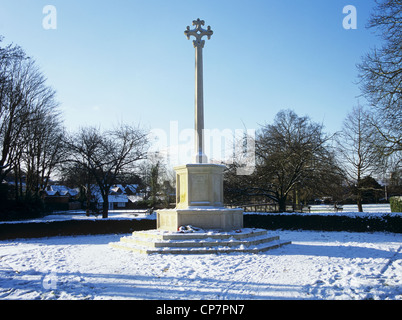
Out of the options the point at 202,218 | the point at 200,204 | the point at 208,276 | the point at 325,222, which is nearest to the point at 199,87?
the point at 200,204

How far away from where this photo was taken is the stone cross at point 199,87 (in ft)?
45.8

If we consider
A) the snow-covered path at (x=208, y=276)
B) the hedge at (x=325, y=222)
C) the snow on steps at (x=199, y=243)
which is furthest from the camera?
the hedge at (x=325, y=222)

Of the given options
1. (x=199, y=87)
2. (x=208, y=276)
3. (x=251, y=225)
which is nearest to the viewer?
(x=208, y=276)

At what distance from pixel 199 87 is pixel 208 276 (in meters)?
9.15

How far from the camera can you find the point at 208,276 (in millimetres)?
7121

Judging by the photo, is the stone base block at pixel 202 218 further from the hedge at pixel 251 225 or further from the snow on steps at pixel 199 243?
the hedge at pixel 251 225

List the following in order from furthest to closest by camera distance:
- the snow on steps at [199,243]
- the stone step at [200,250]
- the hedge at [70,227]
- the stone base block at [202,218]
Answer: the hedge at [70,227]
the stone base block at [202,218]
the snow on steps at [199,243]
the stone step at [200,250]

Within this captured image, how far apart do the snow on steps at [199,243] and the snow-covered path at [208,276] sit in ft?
1.64

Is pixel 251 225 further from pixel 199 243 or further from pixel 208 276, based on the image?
pixel 208 276

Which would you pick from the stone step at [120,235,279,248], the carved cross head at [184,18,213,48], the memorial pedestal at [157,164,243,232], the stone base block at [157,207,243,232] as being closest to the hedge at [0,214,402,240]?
the memorial pedestal at [157,164,243,232]

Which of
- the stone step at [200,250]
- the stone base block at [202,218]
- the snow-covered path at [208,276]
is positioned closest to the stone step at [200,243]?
the stone step at [200,250]
